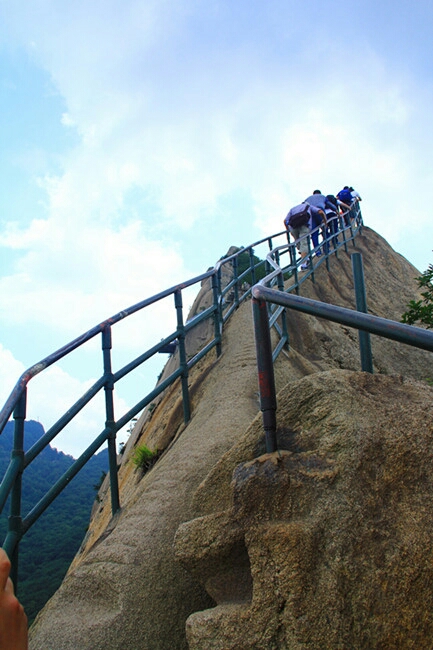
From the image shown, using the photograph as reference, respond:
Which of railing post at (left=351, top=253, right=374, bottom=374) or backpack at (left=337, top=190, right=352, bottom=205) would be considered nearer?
railing post at (left=351, top=253, right=374, bottom=374)

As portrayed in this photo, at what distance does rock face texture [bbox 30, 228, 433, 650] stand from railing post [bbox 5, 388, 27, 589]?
33 centimetres

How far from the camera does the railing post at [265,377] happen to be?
235cm

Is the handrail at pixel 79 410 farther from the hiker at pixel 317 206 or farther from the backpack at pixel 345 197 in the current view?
the backpack at pixel 345 197

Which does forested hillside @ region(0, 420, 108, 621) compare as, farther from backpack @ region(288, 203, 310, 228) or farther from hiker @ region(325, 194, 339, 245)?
hiker @ region(325, 194, 339, 245)

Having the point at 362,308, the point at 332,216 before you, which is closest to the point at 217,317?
the point at 362,308

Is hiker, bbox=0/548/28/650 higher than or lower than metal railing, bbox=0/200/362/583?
lower

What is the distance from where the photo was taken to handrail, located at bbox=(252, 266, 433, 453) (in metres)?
1.90

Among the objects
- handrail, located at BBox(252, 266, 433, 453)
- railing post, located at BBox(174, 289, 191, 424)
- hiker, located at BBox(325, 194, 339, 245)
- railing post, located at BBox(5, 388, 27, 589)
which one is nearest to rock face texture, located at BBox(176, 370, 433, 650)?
handrail, located at BBox(252, 266, 433, 453)

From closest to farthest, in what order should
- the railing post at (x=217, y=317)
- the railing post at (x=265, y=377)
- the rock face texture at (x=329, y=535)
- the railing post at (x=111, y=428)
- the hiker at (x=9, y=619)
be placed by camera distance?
the hiker at (x=9, y=619) < the rock face texture at (x=329, y=535) < the railing post at (x=265, y=377) < the railing post at (x=111, y=428) < the railing post at (x=217, y=317)

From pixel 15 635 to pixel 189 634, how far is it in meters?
0.92

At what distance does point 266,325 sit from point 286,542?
0.90 metres

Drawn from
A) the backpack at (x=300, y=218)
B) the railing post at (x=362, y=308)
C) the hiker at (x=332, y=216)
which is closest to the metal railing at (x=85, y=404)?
the railing post at (x=362, y=308)

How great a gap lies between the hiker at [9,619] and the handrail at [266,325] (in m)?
1.22

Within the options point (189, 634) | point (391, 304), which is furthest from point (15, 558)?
point (391, 304)
